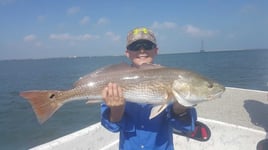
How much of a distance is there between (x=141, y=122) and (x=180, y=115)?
0.48 m

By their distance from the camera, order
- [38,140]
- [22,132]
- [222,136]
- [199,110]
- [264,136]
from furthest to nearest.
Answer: [22,132], [38,140], [199,110], [222,136], [264,136]

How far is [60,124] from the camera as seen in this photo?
20.4 meters

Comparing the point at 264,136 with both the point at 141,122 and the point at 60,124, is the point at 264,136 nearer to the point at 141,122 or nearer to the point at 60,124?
the point at 141,122

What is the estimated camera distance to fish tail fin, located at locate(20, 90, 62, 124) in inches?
132

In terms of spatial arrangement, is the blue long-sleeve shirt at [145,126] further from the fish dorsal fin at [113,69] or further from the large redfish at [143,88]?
the fish dorsal fin at [113,69]

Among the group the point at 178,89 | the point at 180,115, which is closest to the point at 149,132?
the point at 180,115

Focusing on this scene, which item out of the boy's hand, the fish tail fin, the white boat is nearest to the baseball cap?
the boy's hand

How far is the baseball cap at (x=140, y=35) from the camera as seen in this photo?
3.54m

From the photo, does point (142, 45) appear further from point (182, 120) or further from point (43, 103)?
point (43, 103)

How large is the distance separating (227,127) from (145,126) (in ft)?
11.6

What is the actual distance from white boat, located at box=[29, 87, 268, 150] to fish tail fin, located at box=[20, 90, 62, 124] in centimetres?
180

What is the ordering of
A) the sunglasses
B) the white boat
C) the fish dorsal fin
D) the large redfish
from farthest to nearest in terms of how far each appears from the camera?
the white boat, the sunglasses, the fish dorsal fin, the large redfish

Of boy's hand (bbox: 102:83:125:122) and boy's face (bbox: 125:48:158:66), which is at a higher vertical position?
boy's face (bbox: 125:48:158:66)

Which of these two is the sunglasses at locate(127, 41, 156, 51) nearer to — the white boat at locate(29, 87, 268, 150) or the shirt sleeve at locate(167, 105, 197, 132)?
the shirt sleeve at locate(167, 105, 197, 132)
